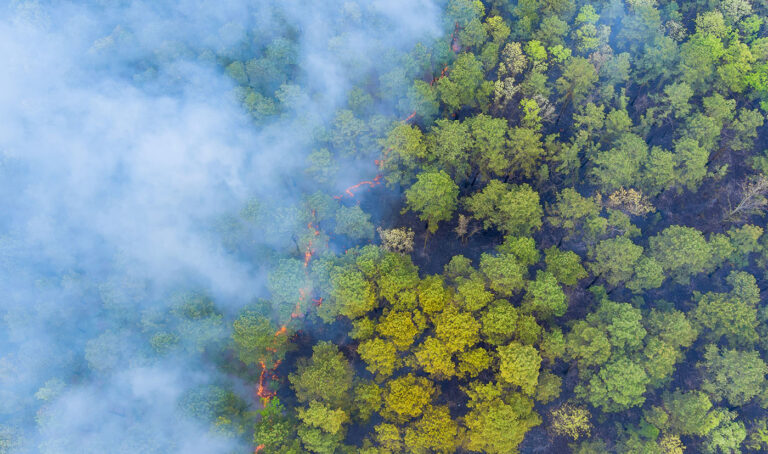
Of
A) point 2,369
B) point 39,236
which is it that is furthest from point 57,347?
point 39,236

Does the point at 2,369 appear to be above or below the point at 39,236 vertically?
below

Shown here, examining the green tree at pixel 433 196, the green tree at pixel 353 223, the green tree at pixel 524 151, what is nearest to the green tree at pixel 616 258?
the green tree at pixel 524 151

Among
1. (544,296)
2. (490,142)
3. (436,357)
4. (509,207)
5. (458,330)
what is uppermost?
(490,142)

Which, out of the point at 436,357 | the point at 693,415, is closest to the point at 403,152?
the point at 436,357

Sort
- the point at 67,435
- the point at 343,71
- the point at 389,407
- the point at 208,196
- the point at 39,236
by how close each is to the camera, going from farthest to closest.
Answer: the point at 343,71 < the point at 208,196 < the point at 39,236 < the point at 389,407 < the point at 67,435

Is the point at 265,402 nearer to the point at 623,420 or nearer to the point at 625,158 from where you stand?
the point at 623,420

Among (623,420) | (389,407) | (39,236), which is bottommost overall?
(623,420)

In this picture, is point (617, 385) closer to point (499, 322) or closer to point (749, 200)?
point (499, 322)

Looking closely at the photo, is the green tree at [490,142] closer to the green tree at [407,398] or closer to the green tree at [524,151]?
the green tree at [524,151]
